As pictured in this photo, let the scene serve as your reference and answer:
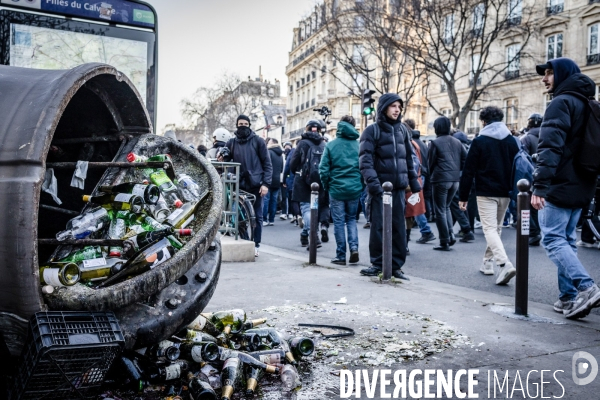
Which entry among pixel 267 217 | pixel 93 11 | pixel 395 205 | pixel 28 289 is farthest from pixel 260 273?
pixel 267 217

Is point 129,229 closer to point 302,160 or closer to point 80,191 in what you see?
point 80,191

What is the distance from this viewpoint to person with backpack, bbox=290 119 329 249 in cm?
1007

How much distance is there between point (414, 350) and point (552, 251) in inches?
74.3

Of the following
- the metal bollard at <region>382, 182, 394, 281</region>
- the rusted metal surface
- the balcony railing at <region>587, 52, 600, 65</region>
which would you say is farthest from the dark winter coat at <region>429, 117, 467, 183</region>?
the balcony railing at <region>587, 52, 600, 65</region>

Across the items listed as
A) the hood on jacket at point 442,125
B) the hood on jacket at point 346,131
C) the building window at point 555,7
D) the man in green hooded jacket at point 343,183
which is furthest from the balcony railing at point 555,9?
the man in green hooded jacket at point 343,183

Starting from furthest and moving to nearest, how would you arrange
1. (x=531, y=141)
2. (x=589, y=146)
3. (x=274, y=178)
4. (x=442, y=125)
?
(x=274, y=178) < (x=531, y=141) < (x=442, y=125) < (x=589, y=146)

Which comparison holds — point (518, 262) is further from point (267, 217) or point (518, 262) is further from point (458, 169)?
point (267, 217)

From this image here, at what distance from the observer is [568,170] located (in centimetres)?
504

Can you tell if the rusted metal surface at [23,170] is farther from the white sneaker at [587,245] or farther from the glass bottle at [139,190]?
the white sneaker at [587,245]

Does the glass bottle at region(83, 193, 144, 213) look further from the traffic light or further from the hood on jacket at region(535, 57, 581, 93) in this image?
the traffic light

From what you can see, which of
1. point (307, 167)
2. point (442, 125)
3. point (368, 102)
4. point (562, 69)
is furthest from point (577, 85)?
point (368, 102)

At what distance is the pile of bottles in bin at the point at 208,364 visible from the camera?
3.20m

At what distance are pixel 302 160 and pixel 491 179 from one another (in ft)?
12.8

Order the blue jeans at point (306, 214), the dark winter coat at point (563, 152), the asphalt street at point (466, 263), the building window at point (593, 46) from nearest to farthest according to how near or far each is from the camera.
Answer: the dark winter coat at point (563, 152) < the asphalt street at point (466, 263) < the blue jeans at point (306, 214) < the building window at point (593, 46)
